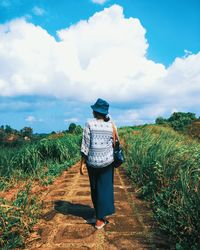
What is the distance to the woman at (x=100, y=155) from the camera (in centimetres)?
440

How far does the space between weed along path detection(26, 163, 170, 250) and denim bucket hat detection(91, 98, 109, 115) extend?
1.68 m

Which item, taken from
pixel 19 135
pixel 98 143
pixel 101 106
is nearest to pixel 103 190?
pixel 98 143

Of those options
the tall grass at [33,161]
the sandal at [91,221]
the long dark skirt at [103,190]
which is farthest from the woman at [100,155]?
the tall grass at [33,161]

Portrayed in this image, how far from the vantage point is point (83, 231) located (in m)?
4.24

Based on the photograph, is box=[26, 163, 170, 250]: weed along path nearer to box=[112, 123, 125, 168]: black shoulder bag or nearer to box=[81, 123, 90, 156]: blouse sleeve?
box=[112, 123, 125, 168]: black shoulder bag

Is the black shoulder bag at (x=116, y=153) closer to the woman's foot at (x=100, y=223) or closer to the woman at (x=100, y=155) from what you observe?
the woman at (x=100, y=155)

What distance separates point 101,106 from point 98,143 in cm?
54

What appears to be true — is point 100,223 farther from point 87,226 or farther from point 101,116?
point 101,116

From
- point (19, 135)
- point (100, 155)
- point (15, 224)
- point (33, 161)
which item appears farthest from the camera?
point (19, 135)

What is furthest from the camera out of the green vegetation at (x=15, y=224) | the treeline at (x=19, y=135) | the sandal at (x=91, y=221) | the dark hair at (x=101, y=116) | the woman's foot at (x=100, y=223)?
the treeline at (x=19, y=135)

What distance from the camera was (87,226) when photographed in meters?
4.46

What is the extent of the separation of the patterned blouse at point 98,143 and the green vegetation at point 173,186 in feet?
3.48

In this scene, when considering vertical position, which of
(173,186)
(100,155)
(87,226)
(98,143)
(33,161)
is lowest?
(87,226)

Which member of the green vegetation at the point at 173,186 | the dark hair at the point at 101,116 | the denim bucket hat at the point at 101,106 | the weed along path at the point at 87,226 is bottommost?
the weed along path at the point at 87,226
